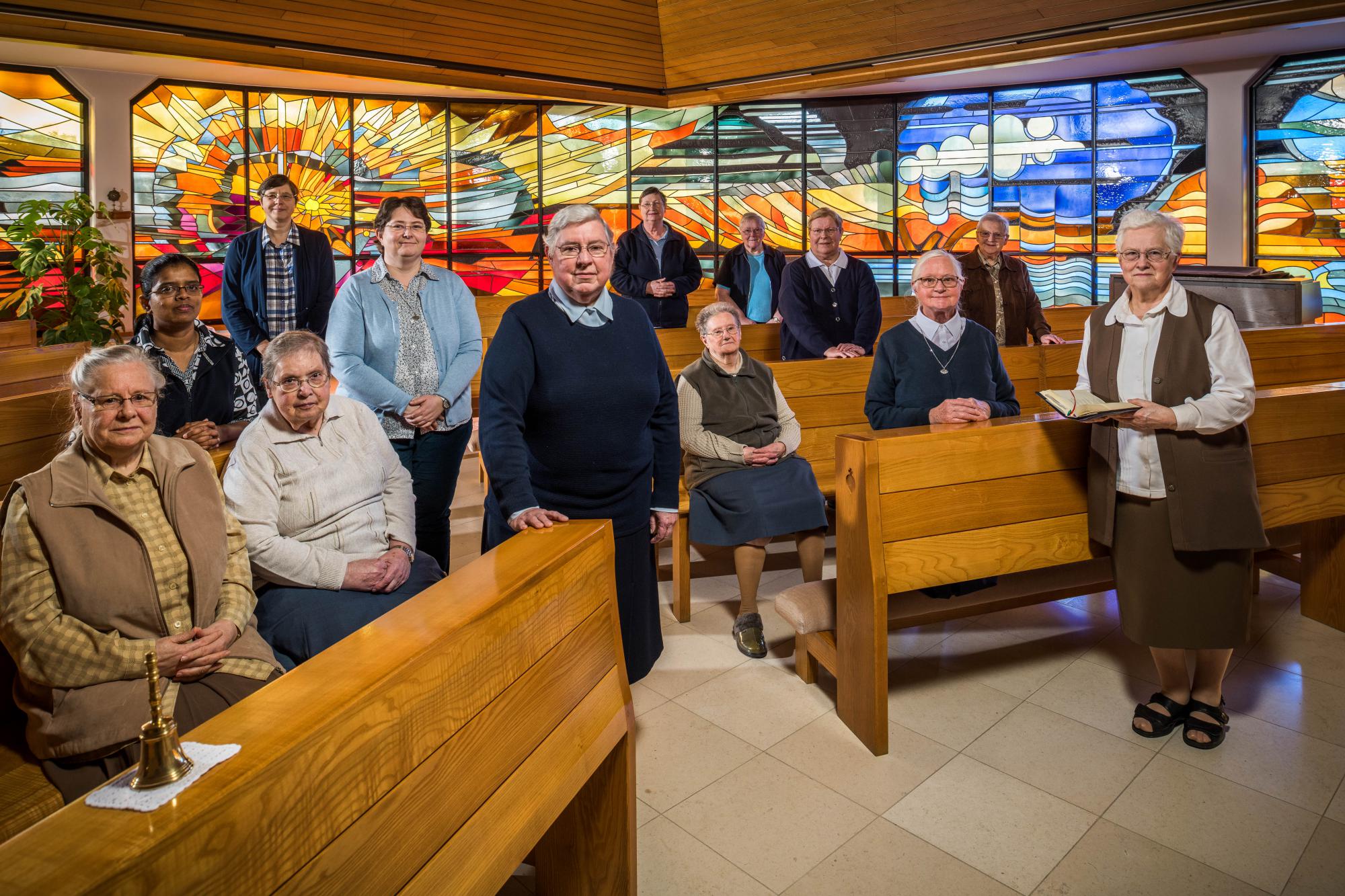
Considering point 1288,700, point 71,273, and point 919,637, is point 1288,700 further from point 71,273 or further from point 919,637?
point 71,273

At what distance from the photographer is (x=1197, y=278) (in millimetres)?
5895

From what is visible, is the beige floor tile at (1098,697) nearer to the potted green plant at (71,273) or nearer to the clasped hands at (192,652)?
the clasped hands at (192,652)

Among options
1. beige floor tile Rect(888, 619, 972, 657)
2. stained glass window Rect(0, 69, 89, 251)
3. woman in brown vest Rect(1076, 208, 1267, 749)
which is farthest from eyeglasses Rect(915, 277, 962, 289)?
stained glass window Rect(0, 69, 89, 251)

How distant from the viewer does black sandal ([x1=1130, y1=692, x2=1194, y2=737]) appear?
267 centimetres

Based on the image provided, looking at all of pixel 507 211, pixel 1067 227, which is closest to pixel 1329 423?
pixel 1067 227

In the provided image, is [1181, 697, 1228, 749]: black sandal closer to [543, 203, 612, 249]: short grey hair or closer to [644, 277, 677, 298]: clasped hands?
[543, 203, 612, 249]: short grey hair

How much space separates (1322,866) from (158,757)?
2.36 m

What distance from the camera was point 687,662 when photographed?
10.7 ft

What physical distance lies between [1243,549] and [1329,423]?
1.02 m

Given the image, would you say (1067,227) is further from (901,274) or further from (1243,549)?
(1243,549)

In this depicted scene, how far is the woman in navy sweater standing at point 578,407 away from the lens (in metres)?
2.19

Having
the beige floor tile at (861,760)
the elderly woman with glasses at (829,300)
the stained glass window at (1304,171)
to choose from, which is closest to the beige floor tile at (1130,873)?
the beige floor tile at (861,760)

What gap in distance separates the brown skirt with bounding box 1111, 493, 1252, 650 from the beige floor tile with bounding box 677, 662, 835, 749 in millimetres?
980

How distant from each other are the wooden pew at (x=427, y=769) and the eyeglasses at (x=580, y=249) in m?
0.66
